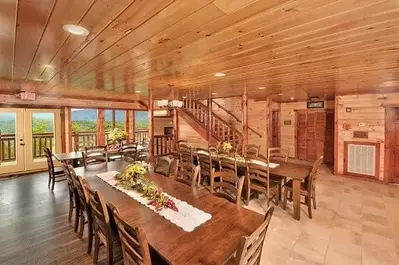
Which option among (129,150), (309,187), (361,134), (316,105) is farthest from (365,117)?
(129,150)

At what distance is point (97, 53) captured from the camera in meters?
2.34

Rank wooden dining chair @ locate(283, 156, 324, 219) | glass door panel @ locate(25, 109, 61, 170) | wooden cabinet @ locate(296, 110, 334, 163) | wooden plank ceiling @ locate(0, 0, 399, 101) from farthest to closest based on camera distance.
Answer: wooden cabinet @ locate(296, 110, 334, 163)
glass door panel @ locate(25, 109, 61, 170)
wooden dining chair @ locate(283, 156, 324, 219)
wooden plank ceiling @ locate(0, 0, 399, 101)

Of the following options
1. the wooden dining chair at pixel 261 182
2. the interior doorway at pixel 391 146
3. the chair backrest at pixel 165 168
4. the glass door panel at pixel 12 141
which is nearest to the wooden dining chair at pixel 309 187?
the wooden dining chair at pixel 261 182

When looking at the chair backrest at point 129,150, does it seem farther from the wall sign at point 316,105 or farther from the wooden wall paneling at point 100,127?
the wall sign at point 316,105

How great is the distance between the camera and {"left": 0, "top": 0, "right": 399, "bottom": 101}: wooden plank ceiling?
1367 millimetres

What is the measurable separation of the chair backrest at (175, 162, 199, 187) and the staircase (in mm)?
3951

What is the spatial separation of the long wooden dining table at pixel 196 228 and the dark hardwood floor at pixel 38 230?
0.88 meters

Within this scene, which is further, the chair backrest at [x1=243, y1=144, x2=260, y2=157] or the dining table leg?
the chair backrest at [x1=243, y1=144, x2=260, y2=157]

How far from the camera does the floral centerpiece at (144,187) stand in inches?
79.4

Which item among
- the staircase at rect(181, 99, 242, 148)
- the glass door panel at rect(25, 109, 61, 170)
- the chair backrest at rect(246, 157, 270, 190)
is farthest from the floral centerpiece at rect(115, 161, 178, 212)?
the glass door panel at rect(25, 109, 61, 170)

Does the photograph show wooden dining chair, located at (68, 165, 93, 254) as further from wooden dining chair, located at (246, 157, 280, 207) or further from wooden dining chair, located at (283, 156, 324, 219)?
wooden dining chair, located at (283, 156, 324, 219)

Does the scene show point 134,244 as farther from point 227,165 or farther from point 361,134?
point 361,134

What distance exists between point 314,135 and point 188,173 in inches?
238

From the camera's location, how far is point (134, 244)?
53.8 inches
